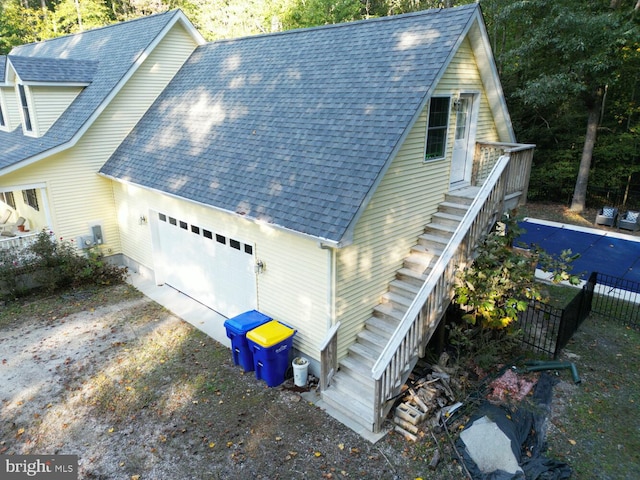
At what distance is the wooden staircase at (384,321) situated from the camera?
24.3ft

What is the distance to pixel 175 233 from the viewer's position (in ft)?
38.3

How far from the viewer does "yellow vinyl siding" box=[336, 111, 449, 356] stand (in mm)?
7727

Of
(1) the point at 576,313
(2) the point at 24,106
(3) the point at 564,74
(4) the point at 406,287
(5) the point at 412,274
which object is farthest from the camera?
(3) the point at 564,74

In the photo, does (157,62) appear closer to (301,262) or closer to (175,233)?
(175,233)

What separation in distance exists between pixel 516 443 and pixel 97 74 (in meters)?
15.9

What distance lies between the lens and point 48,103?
1392 centimetres

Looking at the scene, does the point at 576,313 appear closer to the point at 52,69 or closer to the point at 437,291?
the point at 437,291

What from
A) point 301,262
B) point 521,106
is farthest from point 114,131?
point 521,106

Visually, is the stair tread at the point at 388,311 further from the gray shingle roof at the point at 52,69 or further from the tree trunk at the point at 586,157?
the tree trunk at the point at 586,157

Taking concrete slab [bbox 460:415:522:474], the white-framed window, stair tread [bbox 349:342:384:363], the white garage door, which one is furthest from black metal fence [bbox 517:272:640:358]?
the white-framed window

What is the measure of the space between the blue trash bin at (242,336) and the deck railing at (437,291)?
2.69 m

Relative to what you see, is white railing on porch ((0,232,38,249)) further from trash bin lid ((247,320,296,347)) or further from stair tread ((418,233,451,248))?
stair tread ((418,233,451,248))

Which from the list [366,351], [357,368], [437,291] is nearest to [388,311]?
[366,351]
